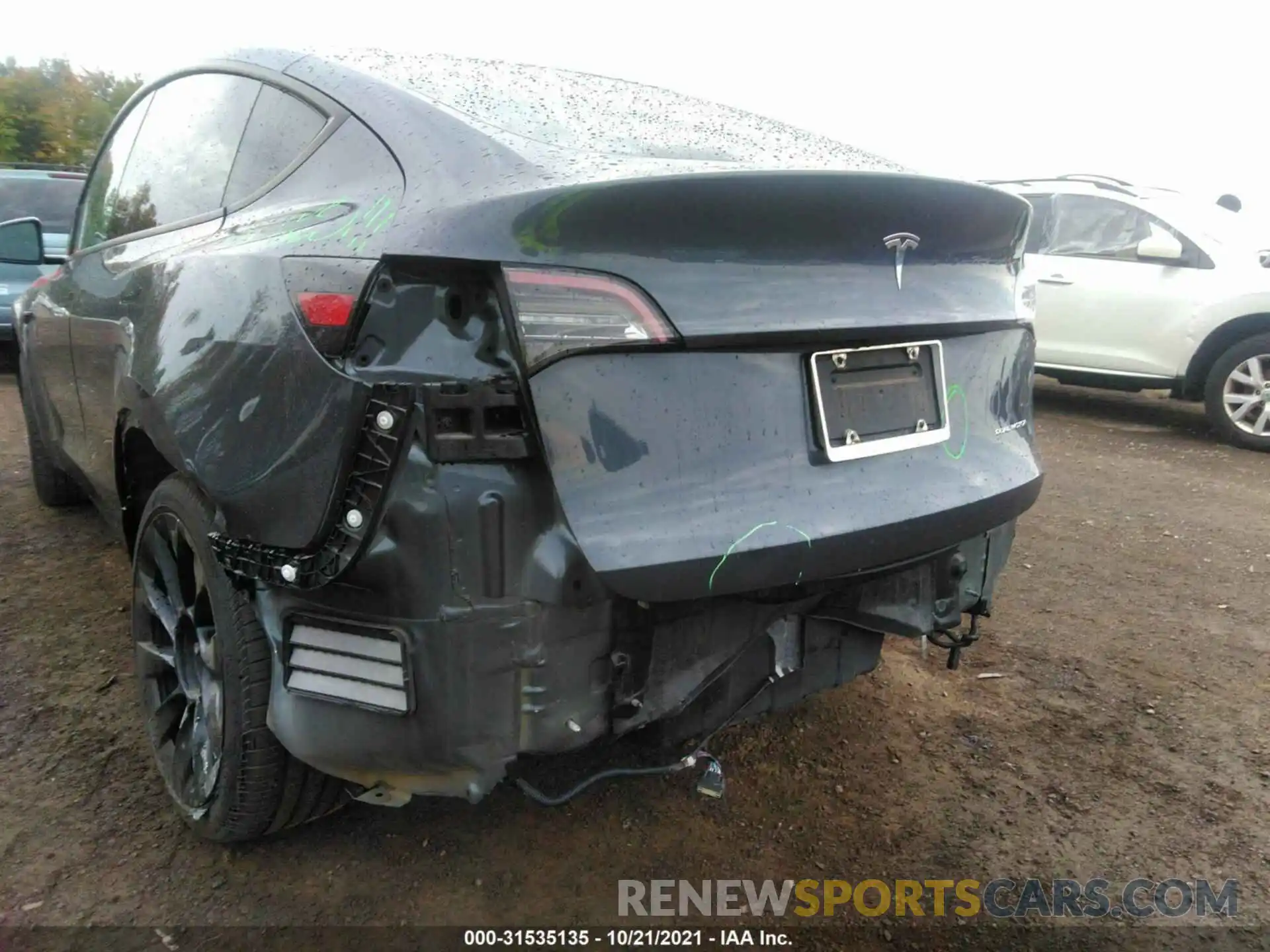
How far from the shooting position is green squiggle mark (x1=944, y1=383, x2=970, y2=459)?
79.5 inches

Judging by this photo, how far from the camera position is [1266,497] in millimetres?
5250

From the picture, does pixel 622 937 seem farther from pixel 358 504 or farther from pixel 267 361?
pixel 267 361

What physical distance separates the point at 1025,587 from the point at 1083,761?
1.30m

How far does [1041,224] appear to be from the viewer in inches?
289

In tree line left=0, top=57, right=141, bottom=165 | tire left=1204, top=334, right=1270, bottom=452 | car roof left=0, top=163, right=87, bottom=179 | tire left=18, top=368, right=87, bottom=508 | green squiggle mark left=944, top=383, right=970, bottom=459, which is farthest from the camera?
tree line left=0, top=57, right=141, bottom=165

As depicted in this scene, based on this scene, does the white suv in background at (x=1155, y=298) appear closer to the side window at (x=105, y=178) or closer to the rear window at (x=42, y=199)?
the side window at (x=105, y=178)

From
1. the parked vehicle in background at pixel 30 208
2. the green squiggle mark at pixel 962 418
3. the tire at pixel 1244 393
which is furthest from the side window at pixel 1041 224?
the parked vehicle in background at pixel 30 208

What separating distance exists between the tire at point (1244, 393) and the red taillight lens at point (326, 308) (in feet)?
21.2

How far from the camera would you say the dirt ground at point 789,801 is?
207 cm

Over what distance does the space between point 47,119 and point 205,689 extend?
1703cm

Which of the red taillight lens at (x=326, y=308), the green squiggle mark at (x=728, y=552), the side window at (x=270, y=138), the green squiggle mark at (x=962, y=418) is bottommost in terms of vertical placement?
the green squiggle mark at (x=728, y=552)

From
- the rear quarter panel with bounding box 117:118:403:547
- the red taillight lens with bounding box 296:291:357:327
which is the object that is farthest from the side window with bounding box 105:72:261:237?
the red taillight lens with bounding box 296:291:357:327

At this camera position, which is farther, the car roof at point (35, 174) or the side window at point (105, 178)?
the car roof at point (35, 174)

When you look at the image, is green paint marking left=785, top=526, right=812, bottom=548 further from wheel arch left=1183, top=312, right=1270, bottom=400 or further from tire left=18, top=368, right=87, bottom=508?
wheel arch left=1183, top=312, right=1270, bottom=400
